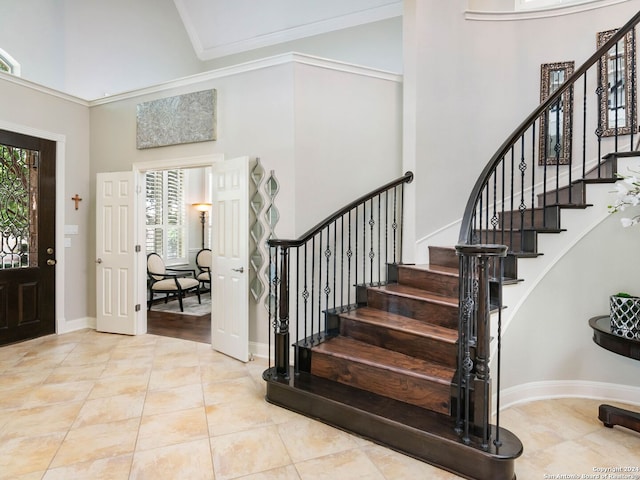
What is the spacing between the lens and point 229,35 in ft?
21.2

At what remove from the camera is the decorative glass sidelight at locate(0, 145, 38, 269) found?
163 inches

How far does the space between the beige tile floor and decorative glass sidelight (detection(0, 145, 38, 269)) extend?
4.45 feet

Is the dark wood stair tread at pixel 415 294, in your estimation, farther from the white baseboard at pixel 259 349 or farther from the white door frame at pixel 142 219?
the white door frame at pixel 142 219

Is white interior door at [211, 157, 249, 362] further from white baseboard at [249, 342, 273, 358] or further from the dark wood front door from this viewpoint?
the dark wood front door

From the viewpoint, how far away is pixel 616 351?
2332 mm

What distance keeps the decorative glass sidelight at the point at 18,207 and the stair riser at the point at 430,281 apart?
423 cm

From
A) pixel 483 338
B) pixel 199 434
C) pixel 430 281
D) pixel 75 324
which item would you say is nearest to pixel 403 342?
pixel 430 281

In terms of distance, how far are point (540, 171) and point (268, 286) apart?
11.0 feet

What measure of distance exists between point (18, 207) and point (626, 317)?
5809 mm

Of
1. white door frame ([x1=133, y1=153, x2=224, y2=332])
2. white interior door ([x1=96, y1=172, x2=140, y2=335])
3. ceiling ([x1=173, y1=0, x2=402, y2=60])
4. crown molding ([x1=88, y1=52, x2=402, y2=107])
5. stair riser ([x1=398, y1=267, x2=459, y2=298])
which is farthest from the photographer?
ceiling ([x1=173, y1=0, x2=402, y2=60])

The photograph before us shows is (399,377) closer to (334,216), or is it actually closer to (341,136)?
(334,216)

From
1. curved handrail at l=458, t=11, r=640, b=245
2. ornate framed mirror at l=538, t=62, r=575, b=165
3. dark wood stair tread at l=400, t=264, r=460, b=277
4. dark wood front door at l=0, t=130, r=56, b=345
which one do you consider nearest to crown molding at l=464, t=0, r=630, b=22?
ornate framed mirror at l=538, t=62, r=575, b=165

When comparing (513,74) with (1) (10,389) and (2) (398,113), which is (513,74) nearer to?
(2) (398,113)

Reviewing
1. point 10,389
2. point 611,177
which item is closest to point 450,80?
point 611,177
